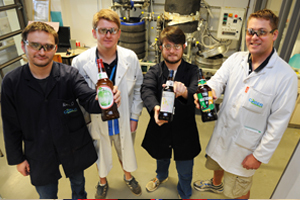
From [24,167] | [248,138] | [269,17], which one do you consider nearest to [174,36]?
[269,17]

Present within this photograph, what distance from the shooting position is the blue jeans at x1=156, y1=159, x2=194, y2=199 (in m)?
1.81

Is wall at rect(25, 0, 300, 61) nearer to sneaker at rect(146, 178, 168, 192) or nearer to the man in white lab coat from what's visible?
the man in white lab coat

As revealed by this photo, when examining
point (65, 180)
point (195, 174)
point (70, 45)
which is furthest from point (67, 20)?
point (195, 174)

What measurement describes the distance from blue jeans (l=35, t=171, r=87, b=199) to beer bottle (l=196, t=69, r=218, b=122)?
3.86ft

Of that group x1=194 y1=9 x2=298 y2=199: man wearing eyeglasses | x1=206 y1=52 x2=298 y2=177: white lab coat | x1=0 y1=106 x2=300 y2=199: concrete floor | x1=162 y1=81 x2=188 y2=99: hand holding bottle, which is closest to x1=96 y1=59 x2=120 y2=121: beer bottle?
x1=162 y1=81 x2=188 y2=99: hand holding bottle

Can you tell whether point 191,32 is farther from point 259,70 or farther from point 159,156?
point 159,156

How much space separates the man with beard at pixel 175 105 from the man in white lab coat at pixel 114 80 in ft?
0.61

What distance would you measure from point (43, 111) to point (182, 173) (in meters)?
1.29

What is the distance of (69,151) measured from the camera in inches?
58.2

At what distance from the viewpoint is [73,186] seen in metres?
1.80

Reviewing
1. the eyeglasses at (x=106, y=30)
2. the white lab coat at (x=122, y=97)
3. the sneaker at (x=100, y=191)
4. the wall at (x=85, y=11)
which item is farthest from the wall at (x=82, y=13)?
the sneaker at (x=100, y=191)

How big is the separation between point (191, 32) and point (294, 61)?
1.63 m

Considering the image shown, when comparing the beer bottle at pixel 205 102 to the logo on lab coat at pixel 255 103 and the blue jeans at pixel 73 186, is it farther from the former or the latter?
the blue jeans at pixel 73 186

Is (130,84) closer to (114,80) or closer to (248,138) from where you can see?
(114,80)
